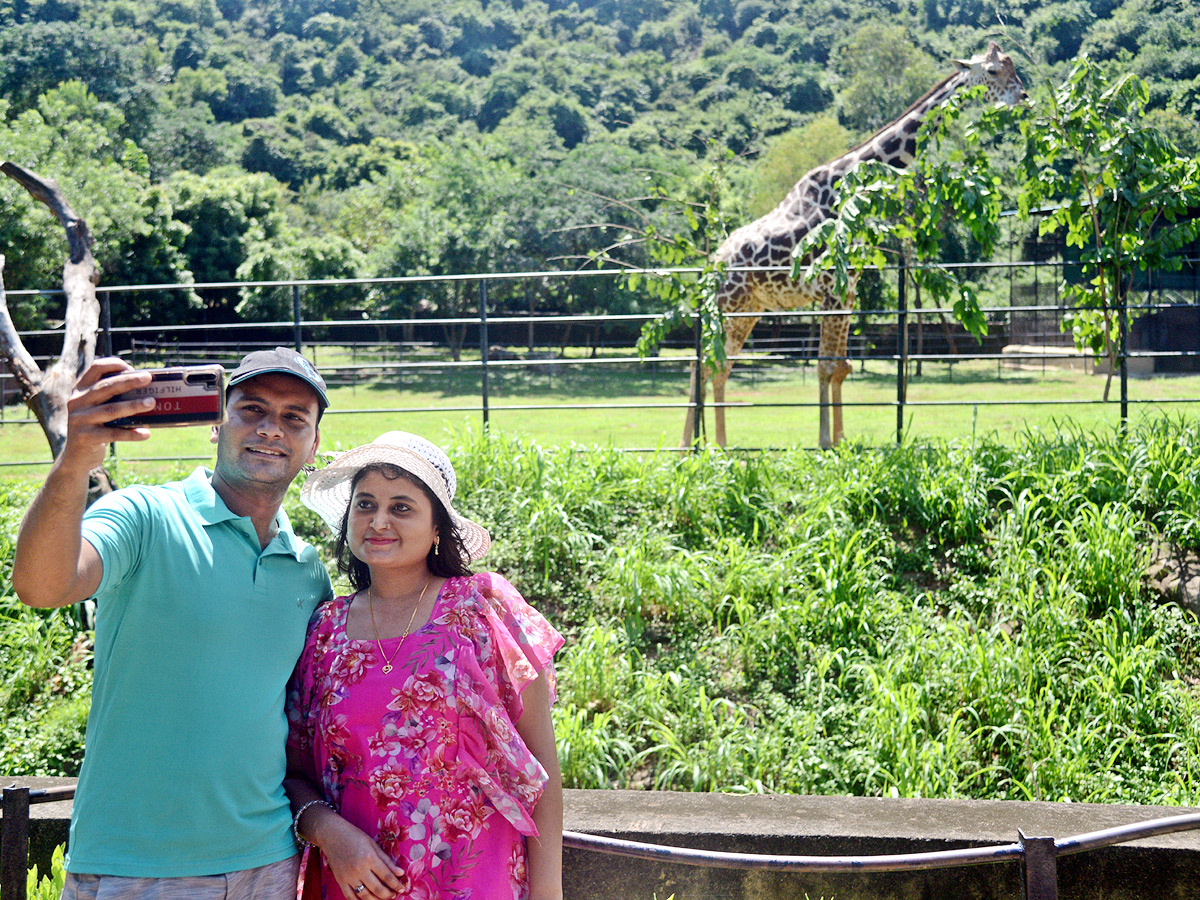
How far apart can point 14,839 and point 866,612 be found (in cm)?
347

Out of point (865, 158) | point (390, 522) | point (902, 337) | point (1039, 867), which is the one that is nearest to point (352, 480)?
point (390, 522)

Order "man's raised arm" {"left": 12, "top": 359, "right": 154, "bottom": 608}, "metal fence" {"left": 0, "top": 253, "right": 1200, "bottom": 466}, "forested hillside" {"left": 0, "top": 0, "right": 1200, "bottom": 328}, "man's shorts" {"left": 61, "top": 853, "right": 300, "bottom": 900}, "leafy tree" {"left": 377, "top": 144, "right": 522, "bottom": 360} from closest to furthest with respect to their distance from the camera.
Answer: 1. "man's raised arm" {"left": 12, "top": 359, "right": 154, "bottom": 608}
2. "man's shorts" {"left": 61, "top": 853, "right": 300, "bottom": 900}
3. "metal fence" {"left": 0, "top": 253, "right": 1200, "bottom": 466}
4. "forested hillside" {"left": 0, "top": 0, "right": 1200, "bottom": 328}
5. "leafy tree" {"left": 377, "top": 144, "right": 522, "bottom": 360}

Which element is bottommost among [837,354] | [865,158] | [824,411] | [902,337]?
[824,411]

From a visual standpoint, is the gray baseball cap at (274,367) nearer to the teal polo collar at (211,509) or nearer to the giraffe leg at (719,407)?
Answer: the teal polo collar at (211,509)

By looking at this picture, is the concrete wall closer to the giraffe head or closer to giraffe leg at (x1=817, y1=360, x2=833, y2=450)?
giraffe leg at (x1=817, y1=360, x2=833, y2=450)

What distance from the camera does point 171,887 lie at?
178 centimetres

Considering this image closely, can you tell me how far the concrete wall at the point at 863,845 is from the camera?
3098 millimetres

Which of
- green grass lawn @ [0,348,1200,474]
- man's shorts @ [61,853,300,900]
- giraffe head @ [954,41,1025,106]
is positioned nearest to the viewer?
man's shorts @ [61,853,300,900]

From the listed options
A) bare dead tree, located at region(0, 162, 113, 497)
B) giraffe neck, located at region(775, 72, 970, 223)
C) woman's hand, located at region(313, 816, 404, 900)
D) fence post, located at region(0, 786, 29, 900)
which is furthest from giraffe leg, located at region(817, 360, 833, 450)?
woman's hand, located at region(313, 816, 404, 900)

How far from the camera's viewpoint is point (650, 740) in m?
4.29

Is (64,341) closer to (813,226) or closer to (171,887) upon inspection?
(171,887)

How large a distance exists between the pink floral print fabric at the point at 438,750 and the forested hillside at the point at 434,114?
4.45m

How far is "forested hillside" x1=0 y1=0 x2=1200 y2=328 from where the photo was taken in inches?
1089

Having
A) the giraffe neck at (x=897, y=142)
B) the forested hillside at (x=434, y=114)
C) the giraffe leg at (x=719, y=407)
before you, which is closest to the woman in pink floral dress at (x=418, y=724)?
the forested hillside at (x=434, y=114)
